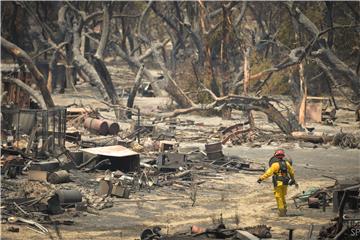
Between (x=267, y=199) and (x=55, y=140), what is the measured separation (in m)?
7.53

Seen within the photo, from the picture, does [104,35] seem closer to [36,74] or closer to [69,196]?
[36,74]

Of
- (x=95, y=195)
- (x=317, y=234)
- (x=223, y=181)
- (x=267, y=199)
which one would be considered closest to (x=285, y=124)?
(x=223, y=181)

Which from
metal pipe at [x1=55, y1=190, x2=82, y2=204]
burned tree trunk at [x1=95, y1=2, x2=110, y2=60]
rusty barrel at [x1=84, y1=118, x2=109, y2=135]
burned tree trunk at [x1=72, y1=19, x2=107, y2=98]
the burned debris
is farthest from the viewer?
burned tree trunk at [x1=95, y1=2, x2=110, y2=60]

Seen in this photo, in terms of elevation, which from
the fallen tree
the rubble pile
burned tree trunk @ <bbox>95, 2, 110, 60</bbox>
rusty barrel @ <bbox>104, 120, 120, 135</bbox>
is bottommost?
the rubble pile

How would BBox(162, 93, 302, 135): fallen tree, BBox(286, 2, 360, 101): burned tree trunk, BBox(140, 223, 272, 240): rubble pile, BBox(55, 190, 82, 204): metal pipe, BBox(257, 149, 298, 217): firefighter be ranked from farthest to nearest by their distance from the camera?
BBox(286, 2, 360, 101): burned tree trunk < BBox(162, 93, 302, 135): fallen tree < BBox(55, 190, 82, 204): metal pipe < BBox(257, 149, 298, 217): firefighter < BBox(140, 223, 272, 240): rubble pile

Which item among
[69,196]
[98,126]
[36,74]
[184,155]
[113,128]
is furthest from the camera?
[36,74]

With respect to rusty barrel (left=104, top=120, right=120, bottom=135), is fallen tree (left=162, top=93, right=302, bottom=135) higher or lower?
higher

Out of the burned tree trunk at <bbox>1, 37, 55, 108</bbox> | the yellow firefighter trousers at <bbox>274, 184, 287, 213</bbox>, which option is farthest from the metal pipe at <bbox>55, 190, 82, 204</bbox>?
the burned tree trunk at <bbox>1, 37, 55, 108</bbox>

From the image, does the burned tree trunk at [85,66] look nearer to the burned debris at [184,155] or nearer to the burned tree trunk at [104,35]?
the burned debris at [184,155]

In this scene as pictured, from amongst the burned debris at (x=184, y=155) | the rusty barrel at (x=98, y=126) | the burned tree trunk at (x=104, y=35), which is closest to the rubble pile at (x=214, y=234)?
the burned debris at (x=184, y=155)

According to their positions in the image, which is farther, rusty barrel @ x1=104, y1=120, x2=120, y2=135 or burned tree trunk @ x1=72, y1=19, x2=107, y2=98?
burned tree trunk @ x1=72, y1=19, x2=107, y2=98

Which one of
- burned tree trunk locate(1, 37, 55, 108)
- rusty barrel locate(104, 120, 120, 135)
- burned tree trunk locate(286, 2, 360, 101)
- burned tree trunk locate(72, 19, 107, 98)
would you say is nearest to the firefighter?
rusty barrel locate(104, 120, 120, 135)

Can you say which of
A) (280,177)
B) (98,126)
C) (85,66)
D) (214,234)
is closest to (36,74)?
(98,126)

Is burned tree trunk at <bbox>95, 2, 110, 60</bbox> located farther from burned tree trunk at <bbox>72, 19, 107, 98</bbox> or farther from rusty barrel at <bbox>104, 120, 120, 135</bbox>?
rusty barrel at <bbox>104, 120, 120, 135</bbox>
